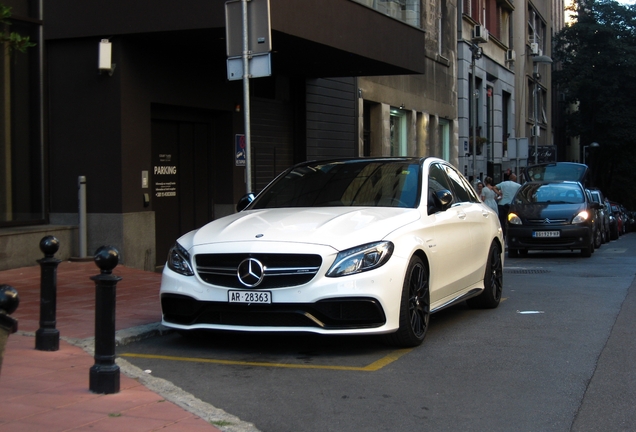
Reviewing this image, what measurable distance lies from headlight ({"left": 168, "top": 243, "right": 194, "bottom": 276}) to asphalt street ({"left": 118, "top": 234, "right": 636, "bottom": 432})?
26.3 inches

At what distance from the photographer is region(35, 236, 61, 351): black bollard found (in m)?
6.55

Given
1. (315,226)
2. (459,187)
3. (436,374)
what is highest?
(459,187)

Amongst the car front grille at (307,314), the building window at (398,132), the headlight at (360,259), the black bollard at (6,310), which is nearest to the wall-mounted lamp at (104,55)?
the car front grille at (307,314)

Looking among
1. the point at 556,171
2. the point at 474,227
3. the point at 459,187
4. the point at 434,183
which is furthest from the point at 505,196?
the point at 434,183

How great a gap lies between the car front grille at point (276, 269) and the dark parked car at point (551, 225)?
12.4 meters

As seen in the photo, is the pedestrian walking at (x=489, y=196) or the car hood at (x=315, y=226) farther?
the pedestrian walking at (x=489, y=196)

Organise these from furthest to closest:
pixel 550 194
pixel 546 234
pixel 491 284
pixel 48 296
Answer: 1. pixel 550 194
2. pixel 546 234
3. pixel 491 284
4. pixel 48 296

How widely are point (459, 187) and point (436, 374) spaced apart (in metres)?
3.52

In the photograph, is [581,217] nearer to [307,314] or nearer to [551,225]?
[551,225]

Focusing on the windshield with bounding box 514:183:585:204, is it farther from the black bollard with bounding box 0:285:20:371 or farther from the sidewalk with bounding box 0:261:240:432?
the black bollard with bounding box 0:285:20:371

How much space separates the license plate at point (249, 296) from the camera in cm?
663

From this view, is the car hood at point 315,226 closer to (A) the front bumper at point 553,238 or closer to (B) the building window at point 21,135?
(B) the building window at point 21,135

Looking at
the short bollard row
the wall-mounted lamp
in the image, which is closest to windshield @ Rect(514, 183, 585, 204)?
the wall-mounted lamp

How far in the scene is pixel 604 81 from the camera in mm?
54125
